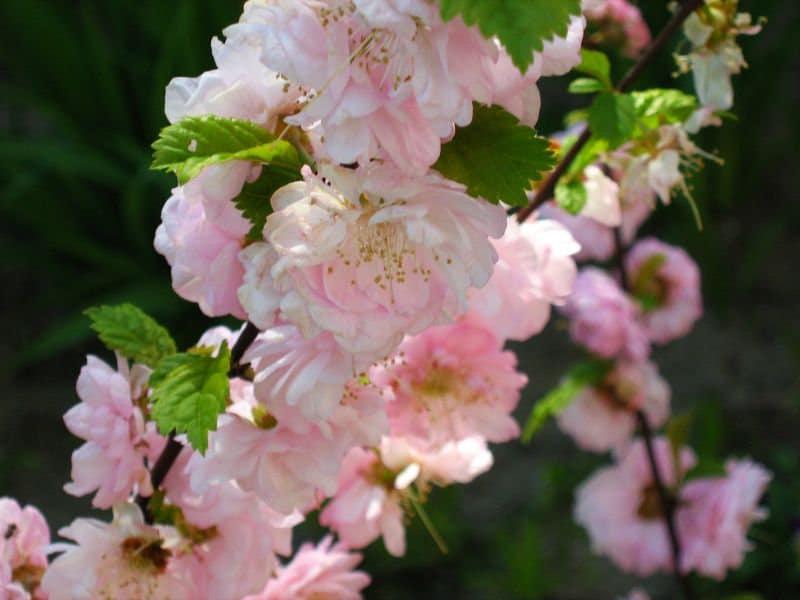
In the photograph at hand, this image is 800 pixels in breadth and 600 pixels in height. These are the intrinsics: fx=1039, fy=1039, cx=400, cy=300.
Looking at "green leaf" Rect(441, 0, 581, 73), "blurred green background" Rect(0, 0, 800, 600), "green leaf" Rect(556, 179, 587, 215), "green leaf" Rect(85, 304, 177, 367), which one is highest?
"green leaf" Rect(441, 0, 581, 73)

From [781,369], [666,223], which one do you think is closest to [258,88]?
[781,369]

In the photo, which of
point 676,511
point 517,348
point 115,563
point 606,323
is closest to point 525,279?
point 115,563

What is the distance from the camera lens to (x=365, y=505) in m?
0.77

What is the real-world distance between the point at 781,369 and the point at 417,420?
166 cm

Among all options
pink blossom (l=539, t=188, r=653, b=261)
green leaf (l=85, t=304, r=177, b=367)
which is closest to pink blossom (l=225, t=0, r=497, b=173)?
green leaf (l=85, t=304, r=177, b=367)

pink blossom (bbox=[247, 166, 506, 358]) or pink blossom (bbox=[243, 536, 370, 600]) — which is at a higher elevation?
pink blossom (bbox=[247, 166, 506, 358])

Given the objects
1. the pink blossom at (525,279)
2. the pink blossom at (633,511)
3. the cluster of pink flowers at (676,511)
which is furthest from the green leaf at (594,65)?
the pink blossom at (633,511)

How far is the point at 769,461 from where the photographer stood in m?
1.91

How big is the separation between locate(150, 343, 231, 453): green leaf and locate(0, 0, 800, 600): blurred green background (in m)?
1.27

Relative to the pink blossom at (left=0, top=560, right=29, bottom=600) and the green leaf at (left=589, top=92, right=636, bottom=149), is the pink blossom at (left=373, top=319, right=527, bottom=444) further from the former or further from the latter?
the pink blossom at (left=0, top=560, right=29, bottom=600)

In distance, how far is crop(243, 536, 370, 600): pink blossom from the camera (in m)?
0.71

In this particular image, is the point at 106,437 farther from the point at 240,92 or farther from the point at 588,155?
the point at 588,155

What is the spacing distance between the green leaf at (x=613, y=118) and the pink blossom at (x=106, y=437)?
340 millimetres

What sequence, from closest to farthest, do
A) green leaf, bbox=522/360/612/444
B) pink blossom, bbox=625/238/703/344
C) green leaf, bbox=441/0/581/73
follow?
green leaf, bbox=441/0/581/73, green leaf, bbox=522/360/612/444, pink blossom, bbox=625/238/703/344
